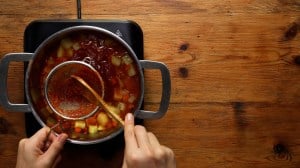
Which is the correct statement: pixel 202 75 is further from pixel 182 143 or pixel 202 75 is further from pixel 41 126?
pixel 41 126

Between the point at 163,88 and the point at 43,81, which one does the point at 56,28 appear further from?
the point at 163,88

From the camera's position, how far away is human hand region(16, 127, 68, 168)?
2.94ft

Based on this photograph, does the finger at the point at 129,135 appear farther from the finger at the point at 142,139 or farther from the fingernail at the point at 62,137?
the fingernail at the point at 62,137

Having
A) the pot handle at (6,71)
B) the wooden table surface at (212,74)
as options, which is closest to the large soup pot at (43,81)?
the pot handle at (6,71)

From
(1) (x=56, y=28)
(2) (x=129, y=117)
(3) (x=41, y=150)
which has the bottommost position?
(3) (x=41, y=150)

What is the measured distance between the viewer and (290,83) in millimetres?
1088

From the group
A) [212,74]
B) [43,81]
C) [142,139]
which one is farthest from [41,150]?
[212,74]

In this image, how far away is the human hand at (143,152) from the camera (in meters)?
0.76

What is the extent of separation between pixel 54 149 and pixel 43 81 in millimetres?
164

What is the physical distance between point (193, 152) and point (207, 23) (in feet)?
1.08

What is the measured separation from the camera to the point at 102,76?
959 mm

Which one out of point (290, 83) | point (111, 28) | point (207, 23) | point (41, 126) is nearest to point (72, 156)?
point (41, 126)

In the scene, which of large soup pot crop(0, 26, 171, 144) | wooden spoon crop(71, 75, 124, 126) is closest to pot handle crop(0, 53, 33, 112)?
Result: large soup pot crop(0, 26, 171, 144)

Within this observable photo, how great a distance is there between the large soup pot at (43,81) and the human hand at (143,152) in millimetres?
123
